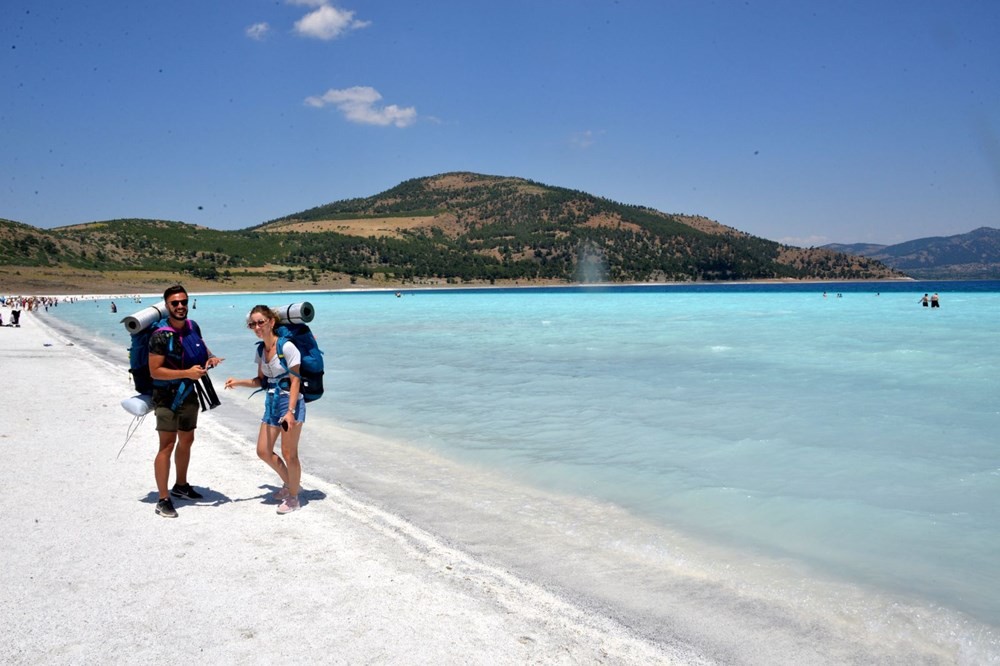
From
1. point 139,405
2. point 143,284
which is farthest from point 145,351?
point 143,284

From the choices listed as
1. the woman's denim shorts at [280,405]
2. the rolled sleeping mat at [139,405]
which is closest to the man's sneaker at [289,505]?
the woman's denim shorts at [280,405]

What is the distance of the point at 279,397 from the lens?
6191mm

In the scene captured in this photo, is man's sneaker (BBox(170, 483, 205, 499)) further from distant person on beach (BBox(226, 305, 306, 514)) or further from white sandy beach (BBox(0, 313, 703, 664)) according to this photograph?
distant person on beach (BBox(226, 305, 306, 514))

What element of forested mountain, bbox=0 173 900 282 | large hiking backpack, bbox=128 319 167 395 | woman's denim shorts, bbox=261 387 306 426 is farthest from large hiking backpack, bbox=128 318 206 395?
forested mountain, bbox=0 173 900 282

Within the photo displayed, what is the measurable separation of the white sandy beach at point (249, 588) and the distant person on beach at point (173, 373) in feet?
1.62

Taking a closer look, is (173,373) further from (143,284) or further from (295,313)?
(143,284)

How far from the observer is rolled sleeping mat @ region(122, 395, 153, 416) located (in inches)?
235

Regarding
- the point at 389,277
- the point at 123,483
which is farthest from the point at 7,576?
the point at 389,277

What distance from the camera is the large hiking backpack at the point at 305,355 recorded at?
610 centimetres

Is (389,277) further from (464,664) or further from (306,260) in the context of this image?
(464,664)

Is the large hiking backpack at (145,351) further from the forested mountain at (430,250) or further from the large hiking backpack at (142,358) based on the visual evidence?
the forested mountain at (430,250)

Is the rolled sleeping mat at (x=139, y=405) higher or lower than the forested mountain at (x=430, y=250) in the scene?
lower

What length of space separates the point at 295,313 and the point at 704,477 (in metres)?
5.09

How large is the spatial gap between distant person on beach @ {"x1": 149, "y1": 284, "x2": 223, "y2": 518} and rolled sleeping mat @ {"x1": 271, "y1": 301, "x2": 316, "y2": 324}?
64 centimetres
